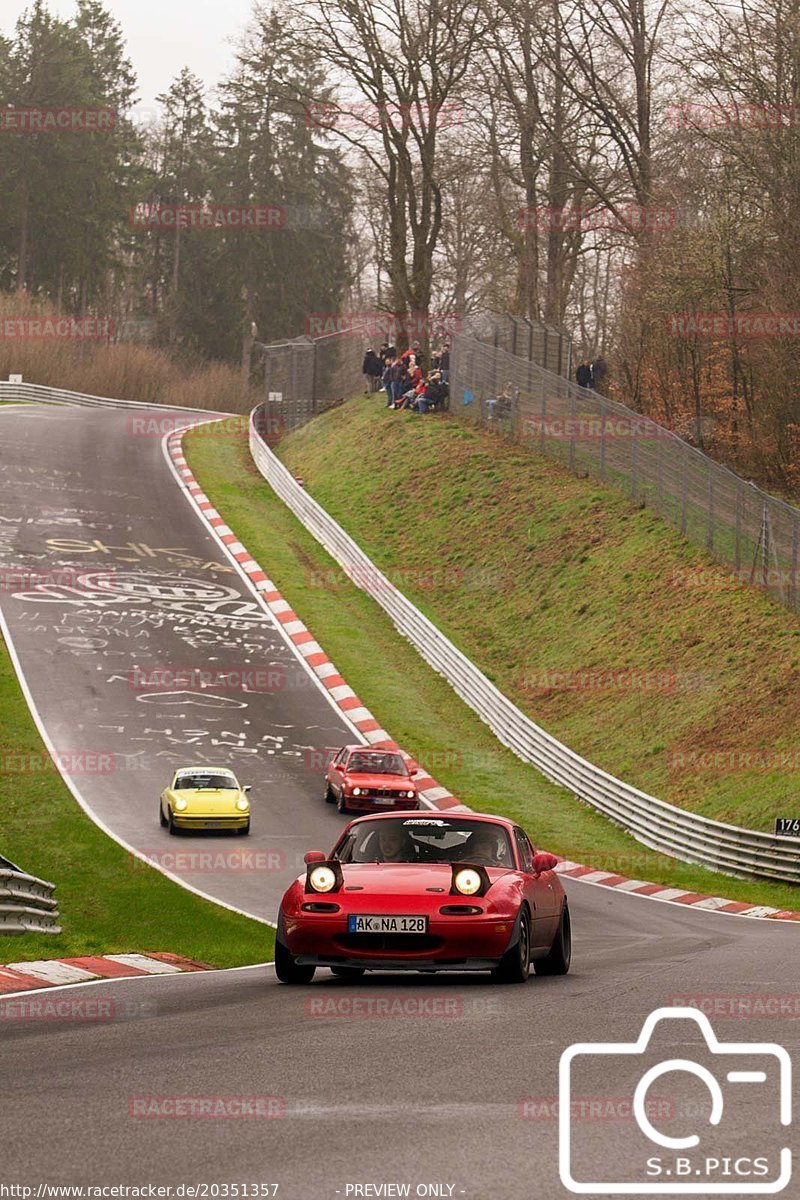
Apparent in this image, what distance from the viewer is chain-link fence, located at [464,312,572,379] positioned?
50.3 m

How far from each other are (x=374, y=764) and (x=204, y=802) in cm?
365

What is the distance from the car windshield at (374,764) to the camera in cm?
2573

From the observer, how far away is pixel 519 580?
132 ft

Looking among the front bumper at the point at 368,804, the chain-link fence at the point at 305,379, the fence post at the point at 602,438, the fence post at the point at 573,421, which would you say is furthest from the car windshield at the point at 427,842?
the chain-link fence at the point at 305,379

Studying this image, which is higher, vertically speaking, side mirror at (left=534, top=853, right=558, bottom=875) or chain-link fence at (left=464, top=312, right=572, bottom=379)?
chain-link fence at (left=464, top=312, right=572, bottom=379)

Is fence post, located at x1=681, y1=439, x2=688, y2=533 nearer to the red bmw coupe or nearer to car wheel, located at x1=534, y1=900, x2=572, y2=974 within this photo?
the red bmw coupe

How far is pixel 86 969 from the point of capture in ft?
40.3

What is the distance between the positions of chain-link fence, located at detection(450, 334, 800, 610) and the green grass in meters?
14.4

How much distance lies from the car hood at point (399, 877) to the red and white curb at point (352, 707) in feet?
34.3

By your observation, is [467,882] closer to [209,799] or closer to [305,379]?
[209,799]

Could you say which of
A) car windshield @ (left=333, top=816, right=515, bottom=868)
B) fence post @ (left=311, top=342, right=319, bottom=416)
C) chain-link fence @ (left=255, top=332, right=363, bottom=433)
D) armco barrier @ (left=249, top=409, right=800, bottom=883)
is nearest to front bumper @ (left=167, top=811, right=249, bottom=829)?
armco barrier @ (left=249, top=409, right=800, bottom=883)

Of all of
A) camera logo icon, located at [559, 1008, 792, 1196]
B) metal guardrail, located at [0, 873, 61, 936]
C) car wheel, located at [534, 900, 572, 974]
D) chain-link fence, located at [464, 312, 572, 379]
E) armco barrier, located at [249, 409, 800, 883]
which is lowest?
armco barrier, located at [249, 409, 800, 883]

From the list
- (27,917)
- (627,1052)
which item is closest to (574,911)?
(27,917)

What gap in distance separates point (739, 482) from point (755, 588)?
216 centimetres
